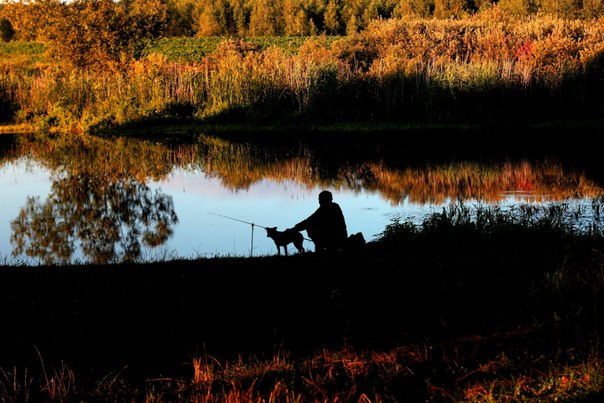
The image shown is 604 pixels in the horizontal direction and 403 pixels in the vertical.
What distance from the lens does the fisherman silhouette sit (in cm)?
1046

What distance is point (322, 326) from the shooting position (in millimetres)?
7227

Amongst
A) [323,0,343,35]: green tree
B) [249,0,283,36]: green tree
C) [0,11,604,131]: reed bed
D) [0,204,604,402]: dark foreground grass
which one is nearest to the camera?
[0,204,604,402]: dark foreground grass

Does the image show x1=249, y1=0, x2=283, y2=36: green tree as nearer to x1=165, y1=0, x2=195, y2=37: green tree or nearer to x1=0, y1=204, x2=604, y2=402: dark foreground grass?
x1=165, y1=0, x2=195, y2=37: green tree

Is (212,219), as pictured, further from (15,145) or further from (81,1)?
(81,1)

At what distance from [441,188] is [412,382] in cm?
1335

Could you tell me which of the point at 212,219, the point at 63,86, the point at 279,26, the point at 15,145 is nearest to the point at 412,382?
the point at 212,219

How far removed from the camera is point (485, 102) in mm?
32969

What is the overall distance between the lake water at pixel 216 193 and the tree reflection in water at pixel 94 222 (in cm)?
2

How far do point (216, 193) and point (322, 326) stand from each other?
483 inches

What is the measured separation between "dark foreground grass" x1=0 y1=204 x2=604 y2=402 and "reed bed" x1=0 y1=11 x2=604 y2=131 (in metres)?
22.6

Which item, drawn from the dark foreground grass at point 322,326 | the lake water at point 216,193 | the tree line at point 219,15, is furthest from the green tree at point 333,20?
the dark foreground grass at point 322,326

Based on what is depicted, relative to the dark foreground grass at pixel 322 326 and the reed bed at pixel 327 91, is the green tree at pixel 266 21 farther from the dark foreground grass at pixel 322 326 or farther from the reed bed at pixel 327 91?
the dark foreground grass at pixel 322 326

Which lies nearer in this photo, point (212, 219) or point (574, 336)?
point (574, 336)

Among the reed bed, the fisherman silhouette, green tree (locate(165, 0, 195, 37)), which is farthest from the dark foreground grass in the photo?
green tree (locate(165, 0, 195, 37))
